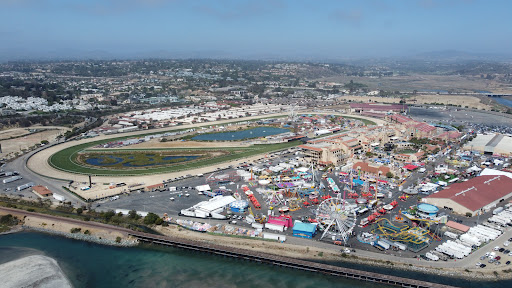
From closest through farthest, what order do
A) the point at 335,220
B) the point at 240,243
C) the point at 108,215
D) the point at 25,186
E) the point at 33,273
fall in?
the point at 33,273 < the point at 240,243 < the point at 335,220 < the point at 108,215 < the point at 25,186

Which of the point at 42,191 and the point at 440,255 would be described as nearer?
the point at 440,255

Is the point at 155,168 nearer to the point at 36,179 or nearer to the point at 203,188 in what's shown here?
the point at 203,188

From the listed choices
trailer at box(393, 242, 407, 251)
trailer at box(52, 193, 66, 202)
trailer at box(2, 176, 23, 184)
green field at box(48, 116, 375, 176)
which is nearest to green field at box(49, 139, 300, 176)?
green field at box(48, 116, 375, 176)

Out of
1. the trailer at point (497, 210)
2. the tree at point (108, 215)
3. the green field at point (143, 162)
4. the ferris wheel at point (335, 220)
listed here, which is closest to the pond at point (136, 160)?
the green field at point (143, 162)

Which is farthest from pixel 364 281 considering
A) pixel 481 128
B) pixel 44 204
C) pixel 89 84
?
pixel 89 84

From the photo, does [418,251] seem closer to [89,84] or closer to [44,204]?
[44,204]

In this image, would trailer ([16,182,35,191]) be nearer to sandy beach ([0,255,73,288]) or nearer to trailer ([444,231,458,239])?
sandy beach ([0,255,73,288])

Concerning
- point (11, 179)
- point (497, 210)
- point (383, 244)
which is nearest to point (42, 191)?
point (11, 179)
